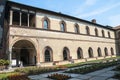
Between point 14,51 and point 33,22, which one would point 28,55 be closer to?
point 14,51

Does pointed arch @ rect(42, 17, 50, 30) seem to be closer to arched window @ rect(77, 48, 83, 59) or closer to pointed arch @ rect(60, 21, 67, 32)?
pointed arch @ rect(60, 21, 67, 32)

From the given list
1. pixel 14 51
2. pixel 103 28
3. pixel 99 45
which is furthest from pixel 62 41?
pixel 103 28

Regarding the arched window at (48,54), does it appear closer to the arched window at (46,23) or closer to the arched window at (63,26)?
the arched window at (46,23)

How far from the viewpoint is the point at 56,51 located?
2139 cm

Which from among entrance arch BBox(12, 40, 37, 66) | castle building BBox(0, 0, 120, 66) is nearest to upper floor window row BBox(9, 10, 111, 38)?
castle building BBox(0, 0, 120, 66)

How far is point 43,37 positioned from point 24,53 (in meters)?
4.43

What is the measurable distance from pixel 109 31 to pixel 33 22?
80.8 ft

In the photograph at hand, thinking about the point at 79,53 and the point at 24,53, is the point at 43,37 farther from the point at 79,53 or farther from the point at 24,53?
the point at 79,53

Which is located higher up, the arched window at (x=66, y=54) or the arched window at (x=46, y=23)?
the arched window at (x=46, y=23)

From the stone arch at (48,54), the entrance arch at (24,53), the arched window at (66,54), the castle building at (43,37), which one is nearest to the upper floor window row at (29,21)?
the castle building at (43,37)

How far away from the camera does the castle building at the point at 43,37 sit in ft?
60.0

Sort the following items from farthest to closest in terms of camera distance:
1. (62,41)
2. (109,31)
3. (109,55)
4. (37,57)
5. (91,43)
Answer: (109,31), (109,55), (91,43), (62,41), (37,57)

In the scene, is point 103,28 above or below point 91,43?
above

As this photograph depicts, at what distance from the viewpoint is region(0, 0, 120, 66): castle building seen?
18.3 m
